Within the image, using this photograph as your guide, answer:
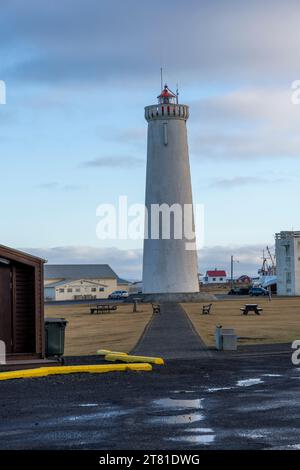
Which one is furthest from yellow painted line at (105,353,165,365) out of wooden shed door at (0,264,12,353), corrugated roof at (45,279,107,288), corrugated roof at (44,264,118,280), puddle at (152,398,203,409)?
corrugated roof at (44,264,118,280)

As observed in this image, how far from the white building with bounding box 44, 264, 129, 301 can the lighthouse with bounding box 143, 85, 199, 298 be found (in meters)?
60.2

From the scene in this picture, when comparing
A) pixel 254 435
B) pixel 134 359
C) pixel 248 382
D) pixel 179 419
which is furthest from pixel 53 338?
pixel 254 435

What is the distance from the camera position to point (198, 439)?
11906mm

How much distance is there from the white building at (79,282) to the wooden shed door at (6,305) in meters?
111

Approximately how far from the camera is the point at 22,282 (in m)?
22.3

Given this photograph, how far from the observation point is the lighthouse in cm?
7344

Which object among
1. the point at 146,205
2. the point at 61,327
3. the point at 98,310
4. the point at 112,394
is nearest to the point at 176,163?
the point at 146,205

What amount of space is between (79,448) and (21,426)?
7.17 feet

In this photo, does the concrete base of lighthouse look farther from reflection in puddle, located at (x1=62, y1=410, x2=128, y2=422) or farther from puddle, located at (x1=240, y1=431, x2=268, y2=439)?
puddle, located at (x1=240, y1=431, x2=268, y2=439)

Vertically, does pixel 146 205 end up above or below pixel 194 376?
above

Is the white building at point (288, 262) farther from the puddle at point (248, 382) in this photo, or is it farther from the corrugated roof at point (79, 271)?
the puddle at point (248, 382)

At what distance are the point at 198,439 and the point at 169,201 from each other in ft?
203

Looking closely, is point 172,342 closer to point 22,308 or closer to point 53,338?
point 53,338
